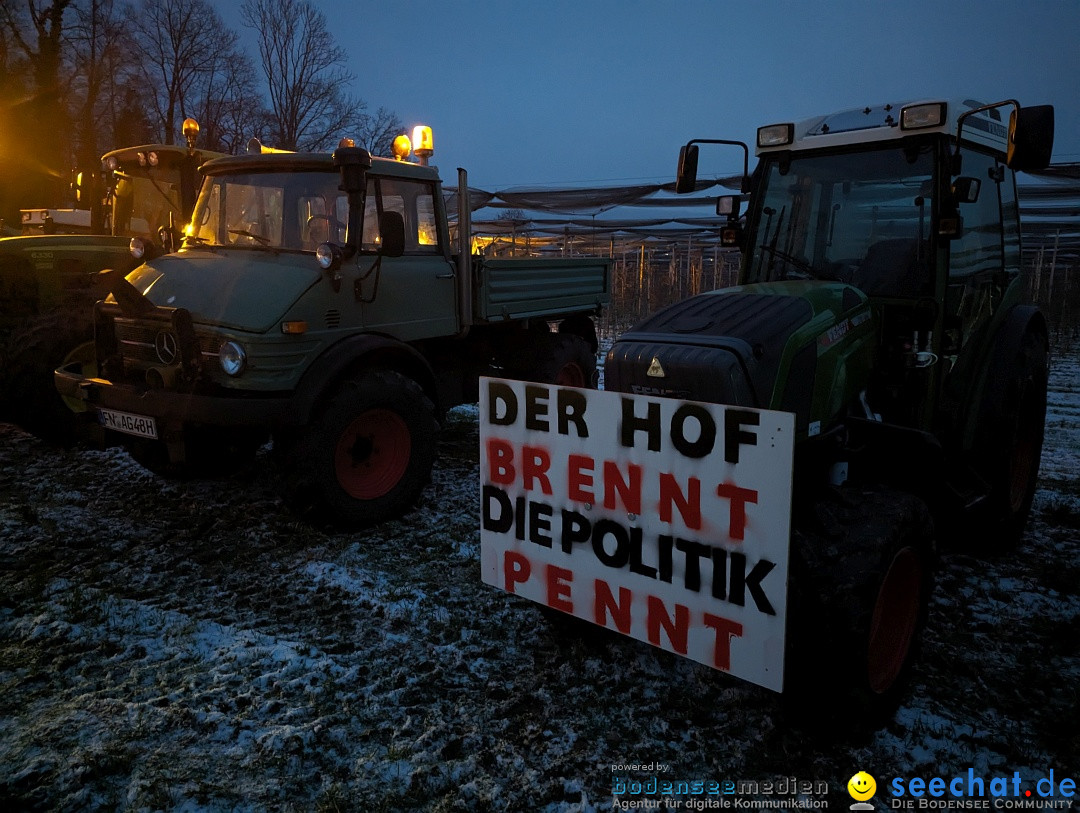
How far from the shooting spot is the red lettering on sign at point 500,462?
276 cm

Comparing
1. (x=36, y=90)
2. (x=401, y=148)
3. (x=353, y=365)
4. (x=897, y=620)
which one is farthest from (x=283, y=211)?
(x=36, y=90)

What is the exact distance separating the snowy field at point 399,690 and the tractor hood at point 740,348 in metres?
1.20

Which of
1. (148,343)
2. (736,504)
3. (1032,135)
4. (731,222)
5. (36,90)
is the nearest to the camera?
(736,504)

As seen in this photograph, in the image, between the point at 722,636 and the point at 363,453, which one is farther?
the point at 363,453

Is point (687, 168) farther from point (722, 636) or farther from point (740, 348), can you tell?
point (722, 636)

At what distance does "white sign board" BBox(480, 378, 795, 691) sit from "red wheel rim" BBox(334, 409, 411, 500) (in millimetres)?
2024

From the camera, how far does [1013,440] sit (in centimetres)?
389

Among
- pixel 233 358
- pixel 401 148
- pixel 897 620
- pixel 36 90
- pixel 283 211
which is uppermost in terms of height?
pixel 36 90

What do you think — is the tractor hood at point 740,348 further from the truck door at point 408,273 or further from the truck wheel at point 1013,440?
the truck door at point 408,273

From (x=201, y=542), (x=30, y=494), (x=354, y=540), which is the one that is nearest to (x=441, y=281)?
(x=354, y=540)

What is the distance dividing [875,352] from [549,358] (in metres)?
3.68

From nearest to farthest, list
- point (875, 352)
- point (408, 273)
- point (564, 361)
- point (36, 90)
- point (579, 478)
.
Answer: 1. point (579, 478)
2. point (875, 352)
3. point (408, 273)
4. point (564, 361)
5. point (36, 90)

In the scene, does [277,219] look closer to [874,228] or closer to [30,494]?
[30,494]

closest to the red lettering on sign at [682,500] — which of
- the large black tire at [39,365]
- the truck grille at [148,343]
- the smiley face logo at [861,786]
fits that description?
the smiley face logo at [861,786]
